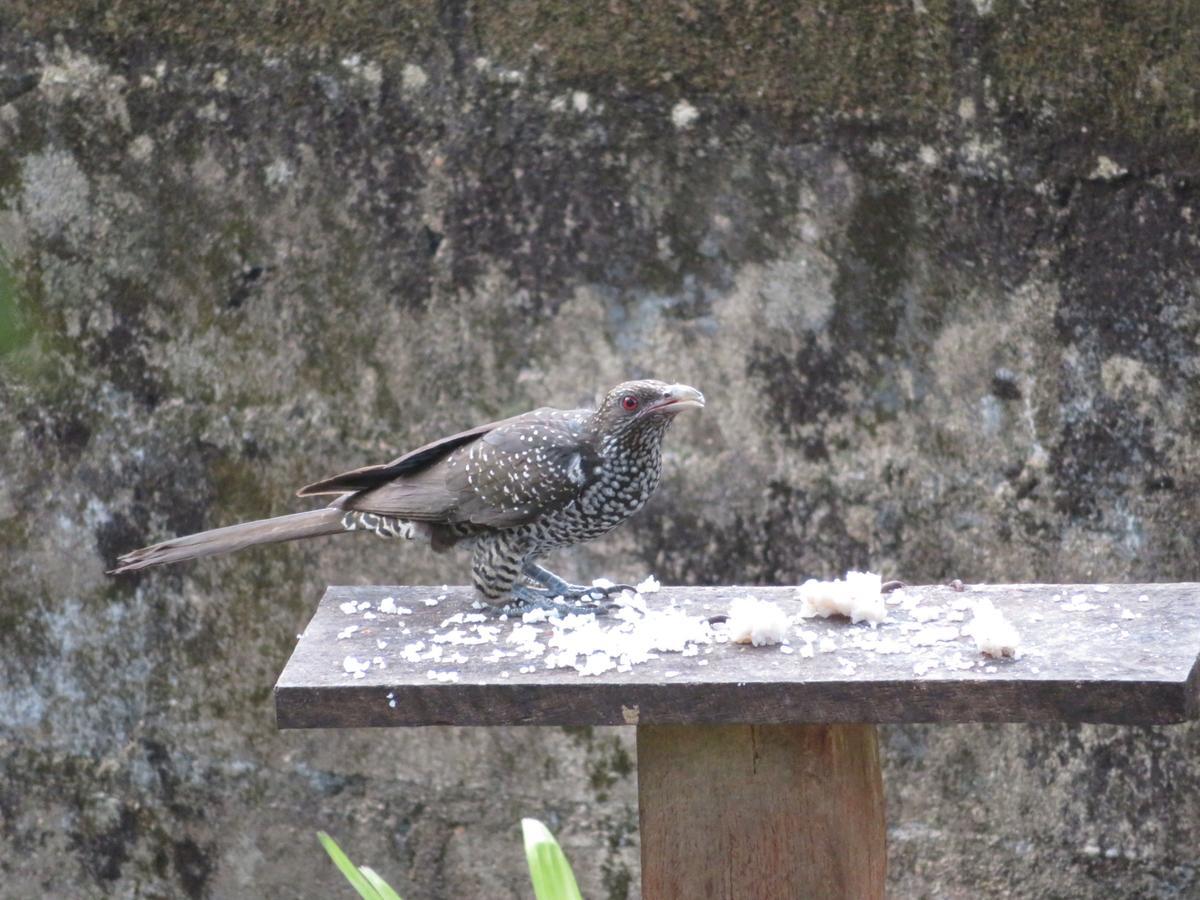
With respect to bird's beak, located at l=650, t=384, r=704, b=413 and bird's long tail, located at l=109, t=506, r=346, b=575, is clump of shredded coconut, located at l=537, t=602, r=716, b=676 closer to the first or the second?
bird's beak, located at l=650, t=384, r=704, b=413

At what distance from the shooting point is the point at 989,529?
3.49 metres

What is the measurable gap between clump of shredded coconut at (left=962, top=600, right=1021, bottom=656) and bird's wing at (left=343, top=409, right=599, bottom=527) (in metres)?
0.77

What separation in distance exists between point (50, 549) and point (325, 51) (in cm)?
135

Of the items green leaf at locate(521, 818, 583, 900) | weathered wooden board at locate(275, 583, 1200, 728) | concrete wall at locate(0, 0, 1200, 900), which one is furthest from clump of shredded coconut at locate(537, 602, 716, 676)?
concrete wall at locate(0, 0, 1200, 900)

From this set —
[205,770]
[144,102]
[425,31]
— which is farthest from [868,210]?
[205,770]

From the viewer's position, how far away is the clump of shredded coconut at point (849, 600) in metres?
2.56

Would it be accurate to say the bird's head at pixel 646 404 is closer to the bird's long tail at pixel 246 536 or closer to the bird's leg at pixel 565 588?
the bird's leg at pixel 565 588

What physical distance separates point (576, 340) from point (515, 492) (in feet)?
2.73

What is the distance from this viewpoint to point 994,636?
230cm

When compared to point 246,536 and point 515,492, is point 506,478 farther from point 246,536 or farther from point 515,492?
point 246,536

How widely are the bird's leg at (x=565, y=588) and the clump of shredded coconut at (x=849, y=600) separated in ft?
1.47

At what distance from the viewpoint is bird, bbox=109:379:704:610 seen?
9.12 ft

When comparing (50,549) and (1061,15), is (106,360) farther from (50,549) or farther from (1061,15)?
(1061,15)

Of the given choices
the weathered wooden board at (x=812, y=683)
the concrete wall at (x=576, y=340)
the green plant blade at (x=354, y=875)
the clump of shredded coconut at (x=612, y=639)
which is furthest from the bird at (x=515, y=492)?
the green plant blade at (x=354, y=875)
